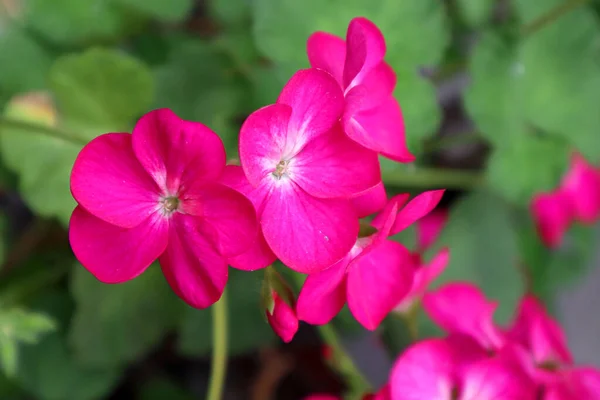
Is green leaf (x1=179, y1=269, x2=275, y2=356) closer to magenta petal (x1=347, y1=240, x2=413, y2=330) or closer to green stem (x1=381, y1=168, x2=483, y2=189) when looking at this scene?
green stem (x1=381, y1=168, x2=483, y2=189)

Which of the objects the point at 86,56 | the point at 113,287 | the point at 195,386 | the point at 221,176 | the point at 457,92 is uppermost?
the point at 86,56

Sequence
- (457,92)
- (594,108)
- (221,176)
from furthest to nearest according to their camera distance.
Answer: (457,92) < (594,108) < (221,176)

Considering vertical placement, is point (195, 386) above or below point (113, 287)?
below

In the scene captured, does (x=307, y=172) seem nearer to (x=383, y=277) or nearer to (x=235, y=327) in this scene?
(x=383, y=277)

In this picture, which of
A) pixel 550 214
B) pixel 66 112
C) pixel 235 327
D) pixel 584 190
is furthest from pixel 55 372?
pixel 584 190

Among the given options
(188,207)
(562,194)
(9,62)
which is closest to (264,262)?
(188,207)

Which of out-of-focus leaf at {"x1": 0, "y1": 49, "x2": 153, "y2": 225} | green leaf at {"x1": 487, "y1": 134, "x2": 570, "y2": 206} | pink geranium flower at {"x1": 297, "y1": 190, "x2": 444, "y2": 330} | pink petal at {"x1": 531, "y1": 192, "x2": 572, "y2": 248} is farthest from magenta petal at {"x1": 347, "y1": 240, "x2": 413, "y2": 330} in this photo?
pink petal at {"x1": 531, "y1": 192, "x2": 572, "y2": 248}

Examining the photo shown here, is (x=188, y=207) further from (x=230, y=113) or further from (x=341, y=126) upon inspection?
(x=230, y=113)
